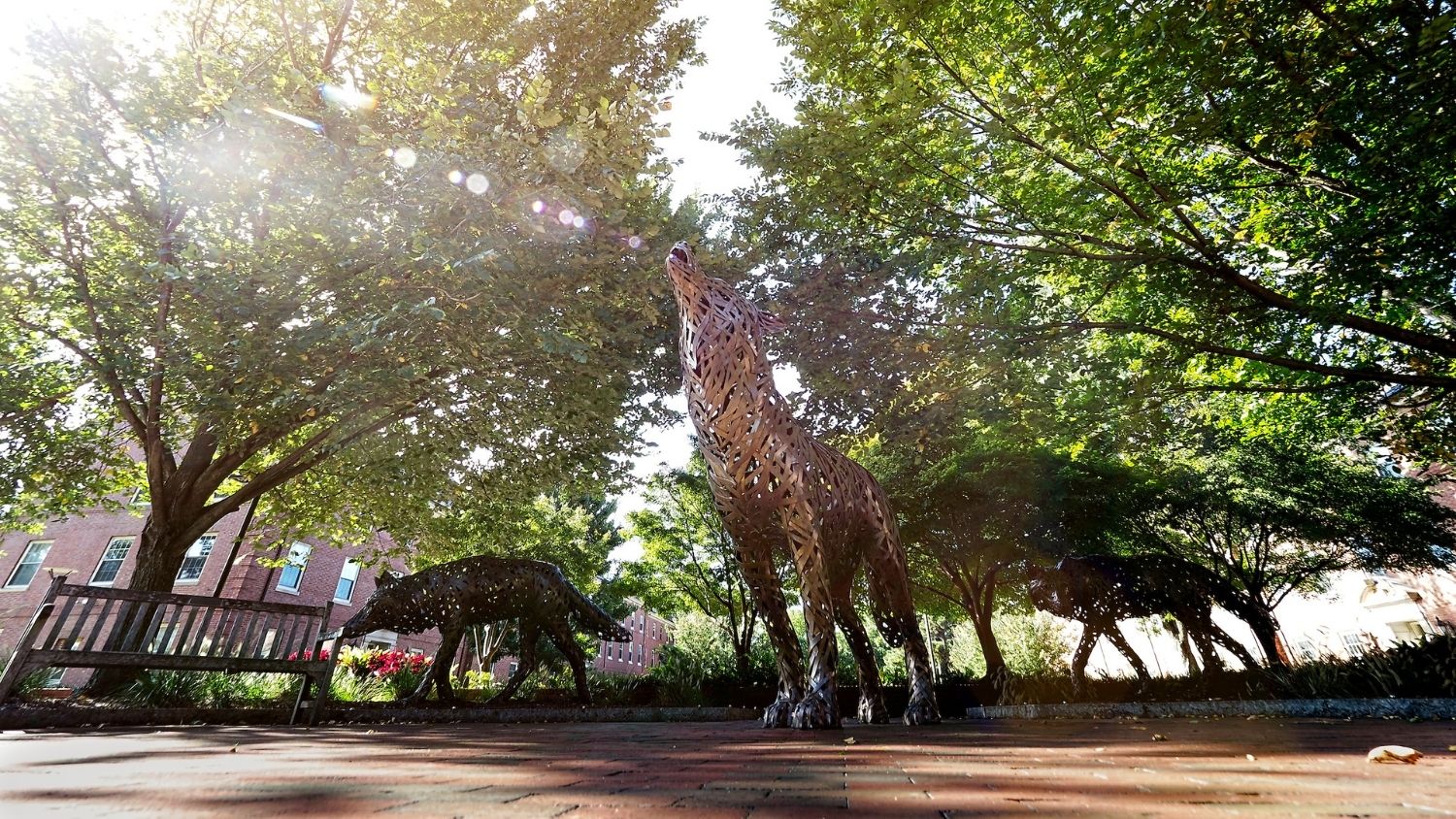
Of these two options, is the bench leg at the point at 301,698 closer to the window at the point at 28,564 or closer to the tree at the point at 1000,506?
the tree at the point at 1000,506

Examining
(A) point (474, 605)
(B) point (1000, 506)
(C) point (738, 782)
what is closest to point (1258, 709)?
(B) point (1000, 506)

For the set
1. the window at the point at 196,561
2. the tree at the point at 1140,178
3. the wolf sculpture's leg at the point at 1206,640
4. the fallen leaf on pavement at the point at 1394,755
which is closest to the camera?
the fallen leaf on pavement at the point at 1394,755

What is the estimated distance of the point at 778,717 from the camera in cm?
420

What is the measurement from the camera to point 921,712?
16.2 ft

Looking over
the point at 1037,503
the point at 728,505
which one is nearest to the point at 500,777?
the point at 728,505

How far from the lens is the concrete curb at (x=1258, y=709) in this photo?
586cm

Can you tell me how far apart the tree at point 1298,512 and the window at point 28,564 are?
39536mm

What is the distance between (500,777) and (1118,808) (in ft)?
4.98

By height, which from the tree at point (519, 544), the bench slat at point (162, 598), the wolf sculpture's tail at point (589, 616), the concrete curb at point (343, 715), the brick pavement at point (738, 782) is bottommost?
the concrete curb at point (343, 715)

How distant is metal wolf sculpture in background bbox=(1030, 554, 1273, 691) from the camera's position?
9.94m

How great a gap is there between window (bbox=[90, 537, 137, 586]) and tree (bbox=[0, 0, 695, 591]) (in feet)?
60.2

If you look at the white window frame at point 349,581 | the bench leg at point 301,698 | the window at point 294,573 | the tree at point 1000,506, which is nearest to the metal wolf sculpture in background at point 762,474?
the bench leg at point 301,698

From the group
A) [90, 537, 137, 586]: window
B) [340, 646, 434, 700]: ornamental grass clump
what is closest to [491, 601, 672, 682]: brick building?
[90, 537, 137, 586]: window

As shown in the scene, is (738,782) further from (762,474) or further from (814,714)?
(762,474)
